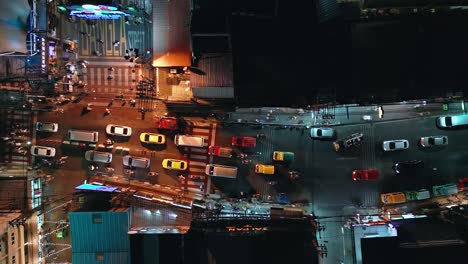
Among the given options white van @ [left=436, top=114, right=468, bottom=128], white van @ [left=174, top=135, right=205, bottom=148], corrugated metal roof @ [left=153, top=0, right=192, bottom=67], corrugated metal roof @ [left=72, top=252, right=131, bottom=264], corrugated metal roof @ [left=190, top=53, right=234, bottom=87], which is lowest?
corrugated metal roof @ [left=72, top=252, right=131, bottom=264]

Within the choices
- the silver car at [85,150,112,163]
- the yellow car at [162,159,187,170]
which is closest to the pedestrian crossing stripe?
the silver car at [85,150,112,163]

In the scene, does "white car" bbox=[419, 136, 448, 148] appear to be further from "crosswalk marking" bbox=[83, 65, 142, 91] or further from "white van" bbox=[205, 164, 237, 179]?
"crosswalk marking" bbox=[83, 65, 142, 91]

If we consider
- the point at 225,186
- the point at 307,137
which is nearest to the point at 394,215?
the point at 307,137

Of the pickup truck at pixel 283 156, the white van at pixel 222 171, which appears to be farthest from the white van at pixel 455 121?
the white van at pixel 222 171

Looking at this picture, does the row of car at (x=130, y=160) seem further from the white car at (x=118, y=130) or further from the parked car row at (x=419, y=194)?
the parked car row at (x=419, y=194)

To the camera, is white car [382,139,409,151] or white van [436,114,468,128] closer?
white van [436,114,468,128]

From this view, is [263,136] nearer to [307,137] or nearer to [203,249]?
[307,137]
